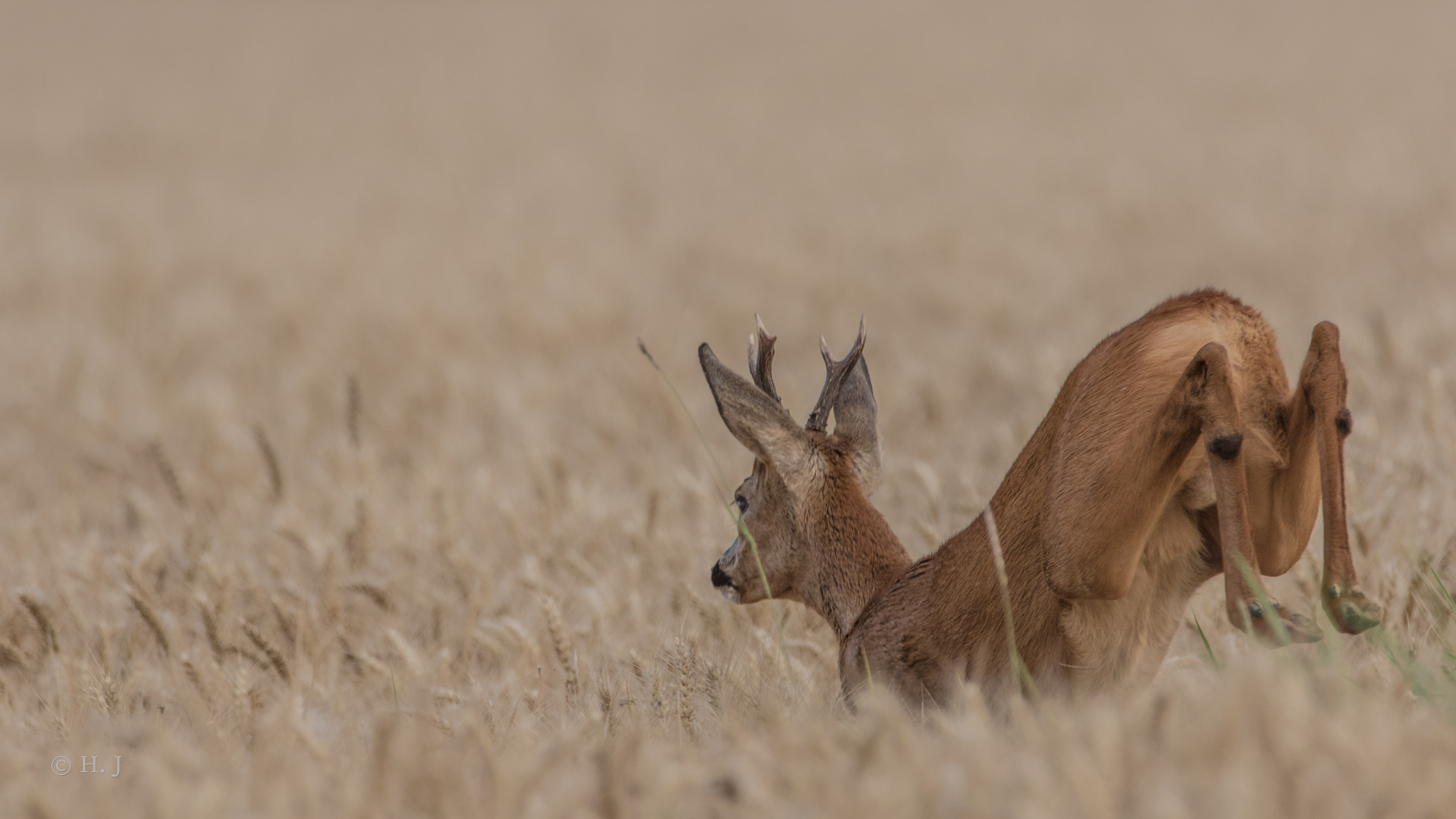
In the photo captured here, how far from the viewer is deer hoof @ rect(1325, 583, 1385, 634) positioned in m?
2.18

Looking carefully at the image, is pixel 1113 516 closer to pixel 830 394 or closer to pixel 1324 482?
pixel 1324 482

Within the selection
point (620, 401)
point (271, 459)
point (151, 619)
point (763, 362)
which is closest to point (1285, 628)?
point (763, 362)

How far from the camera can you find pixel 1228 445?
7.14 feet

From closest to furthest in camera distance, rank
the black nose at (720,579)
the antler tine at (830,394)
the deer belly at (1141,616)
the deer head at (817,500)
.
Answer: the deer belly at (1141,616) → the deer head at (817,500) → the antler tine at (830,394) → the black nose at (720,579)

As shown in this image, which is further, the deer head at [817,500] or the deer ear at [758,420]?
the deer head at [817,500]

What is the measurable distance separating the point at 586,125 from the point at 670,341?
10216mm

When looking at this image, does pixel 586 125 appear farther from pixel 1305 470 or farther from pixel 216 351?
pixel 1305 470

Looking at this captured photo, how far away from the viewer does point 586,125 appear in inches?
722

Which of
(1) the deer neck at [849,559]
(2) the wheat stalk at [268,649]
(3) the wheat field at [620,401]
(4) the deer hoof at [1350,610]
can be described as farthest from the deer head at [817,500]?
(2) the wheat stalk at [268,649]

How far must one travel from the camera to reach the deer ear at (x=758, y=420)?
9.15ft

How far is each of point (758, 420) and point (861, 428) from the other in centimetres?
36

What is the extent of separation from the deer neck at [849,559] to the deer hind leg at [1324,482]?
0.89m

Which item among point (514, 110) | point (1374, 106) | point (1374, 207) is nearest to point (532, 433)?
point (1374, 207)

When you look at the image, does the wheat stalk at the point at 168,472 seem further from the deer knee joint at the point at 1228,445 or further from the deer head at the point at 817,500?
the deer knee joint at the point at 1228,445
